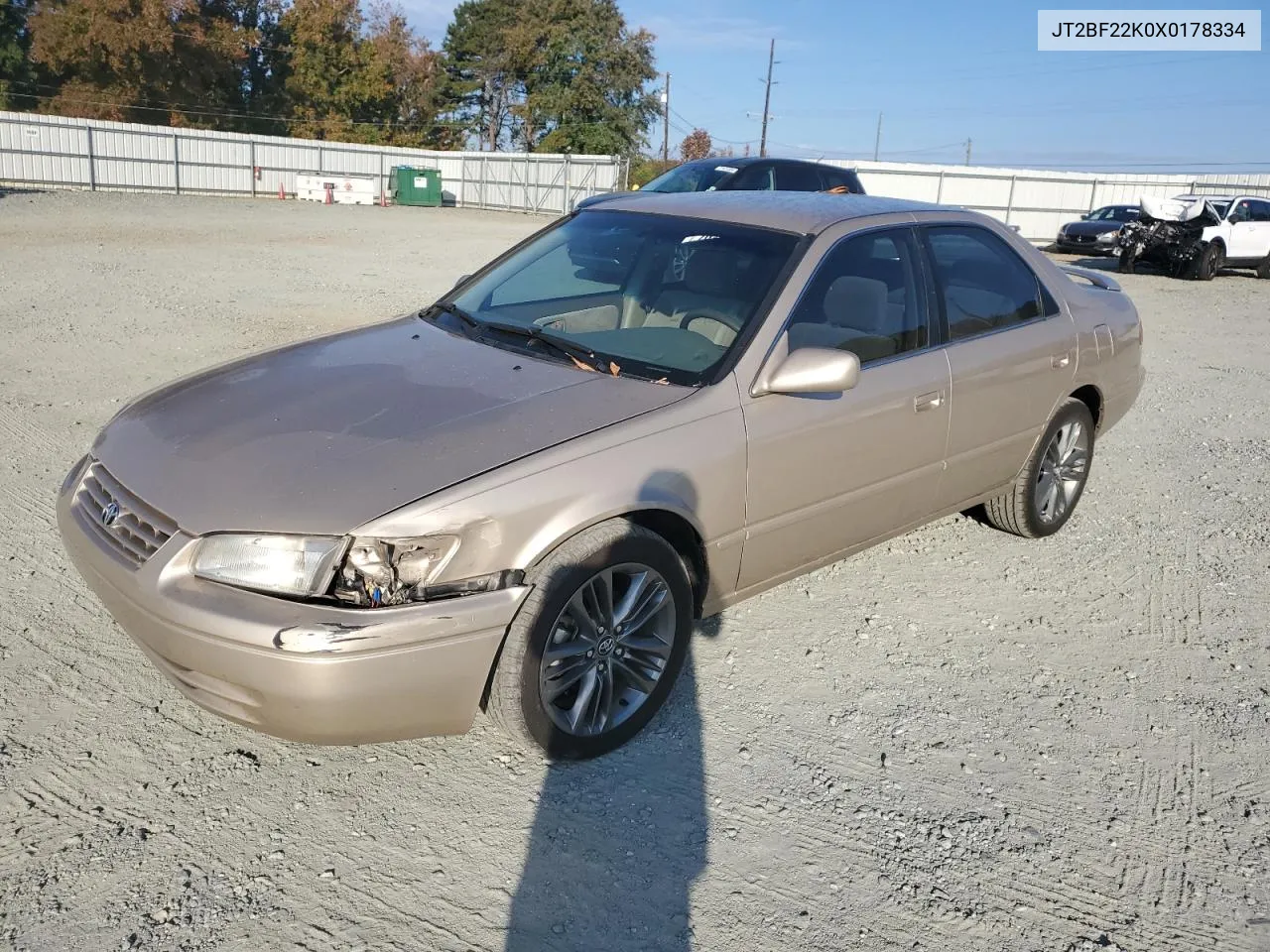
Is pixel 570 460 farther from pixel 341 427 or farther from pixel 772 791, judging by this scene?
pixel 772 791

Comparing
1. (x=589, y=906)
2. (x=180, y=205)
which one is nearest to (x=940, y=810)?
(x=589, y=906)

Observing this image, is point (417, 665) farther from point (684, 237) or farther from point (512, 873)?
point (684, 237)

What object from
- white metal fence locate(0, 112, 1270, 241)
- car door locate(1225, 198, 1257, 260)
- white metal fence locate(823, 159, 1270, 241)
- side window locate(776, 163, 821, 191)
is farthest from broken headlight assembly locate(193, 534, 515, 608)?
white metal fence locate(823, 159, 1270, 241)

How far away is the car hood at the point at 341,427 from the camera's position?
2688 millimetres

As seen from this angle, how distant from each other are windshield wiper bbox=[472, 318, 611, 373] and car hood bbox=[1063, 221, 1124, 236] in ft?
86.8

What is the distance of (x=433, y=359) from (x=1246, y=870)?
2.99m

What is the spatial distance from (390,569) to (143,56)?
47949 millimetres

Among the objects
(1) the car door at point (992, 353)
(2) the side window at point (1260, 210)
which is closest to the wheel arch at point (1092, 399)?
(1) the car door at point (992, 353)

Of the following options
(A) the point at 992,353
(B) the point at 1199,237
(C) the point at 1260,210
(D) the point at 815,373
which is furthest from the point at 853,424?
(C) the point at 1260,210

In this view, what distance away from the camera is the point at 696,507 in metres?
3.18

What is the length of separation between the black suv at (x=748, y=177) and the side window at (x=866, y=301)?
26.6 feet

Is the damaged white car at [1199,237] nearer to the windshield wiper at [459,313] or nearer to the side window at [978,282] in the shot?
the side window at [978,282]

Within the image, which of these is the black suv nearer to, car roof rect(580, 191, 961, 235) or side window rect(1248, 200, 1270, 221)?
car roof rect(580, 191, 961, 235)

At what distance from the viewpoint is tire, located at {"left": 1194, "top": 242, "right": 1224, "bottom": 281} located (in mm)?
20859
